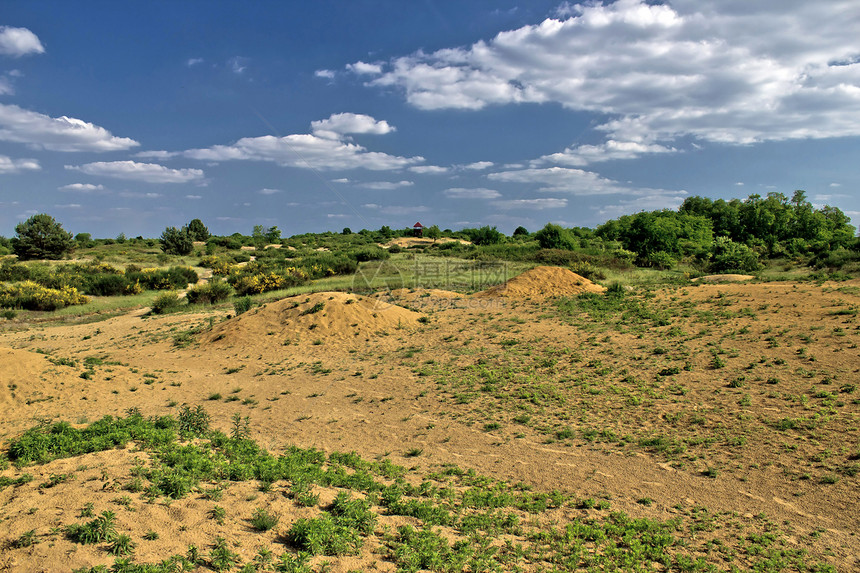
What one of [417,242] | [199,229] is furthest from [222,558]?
[199,229]

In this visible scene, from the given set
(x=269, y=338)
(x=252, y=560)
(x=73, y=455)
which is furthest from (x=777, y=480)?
(x=269, y=338)

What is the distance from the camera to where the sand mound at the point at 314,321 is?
1595cm

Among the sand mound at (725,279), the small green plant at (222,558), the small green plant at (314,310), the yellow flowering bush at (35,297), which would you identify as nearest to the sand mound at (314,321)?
the small green plant at (314,310)

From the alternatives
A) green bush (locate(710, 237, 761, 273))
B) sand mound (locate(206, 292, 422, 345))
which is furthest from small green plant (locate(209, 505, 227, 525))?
green bush (locate(710, 237, 761, 273))

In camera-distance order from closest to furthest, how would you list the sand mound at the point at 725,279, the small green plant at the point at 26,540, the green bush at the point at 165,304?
1. the small green plant at the point at 26,540
2. the sand mound at the point at 725,279
3. the green bush at the point at 165,304

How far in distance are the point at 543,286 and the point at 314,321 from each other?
9.75 m

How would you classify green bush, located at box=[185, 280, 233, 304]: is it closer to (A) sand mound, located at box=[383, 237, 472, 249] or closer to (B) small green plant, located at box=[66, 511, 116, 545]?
(B) small green plant, located at box=[66, 511, 116, 545]

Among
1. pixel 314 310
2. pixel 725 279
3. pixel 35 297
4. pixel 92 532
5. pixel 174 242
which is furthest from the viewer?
pixel 174 242

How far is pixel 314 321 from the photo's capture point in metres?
16.6

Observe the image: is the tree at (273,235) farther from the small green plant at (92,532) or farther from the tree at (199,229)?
the small green plant at (92,532)

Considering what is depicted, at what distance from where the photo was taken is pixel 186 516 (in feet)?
14.8

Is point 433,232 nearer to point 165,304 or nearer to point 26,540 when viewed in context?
point 165,304

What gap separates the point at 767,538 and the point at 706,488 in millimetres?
1244

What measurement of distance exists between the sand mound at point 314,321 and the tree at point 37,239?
1257 inches
